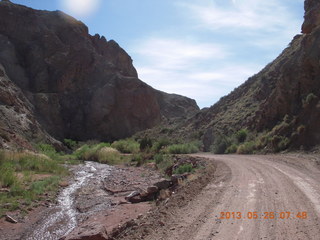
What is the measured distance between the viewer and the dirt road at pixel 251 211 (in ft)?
22.4

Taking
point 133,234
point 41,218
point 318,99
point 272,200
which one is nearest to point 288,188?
point 272,200

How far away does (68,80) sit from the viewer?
70.8 metres

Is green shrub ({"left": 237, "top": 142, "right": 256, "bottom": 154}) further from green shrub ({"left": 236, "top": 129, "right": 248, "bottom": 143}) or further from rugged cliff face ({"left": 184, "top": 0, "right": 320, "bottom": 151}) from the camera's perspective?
green shrub ({"left": 236, "top": 129, "right": 248, "bottom": 143})

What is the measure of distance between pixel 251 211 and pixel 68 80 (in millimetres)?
66588

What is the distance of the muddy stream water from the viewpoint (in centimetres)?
1111

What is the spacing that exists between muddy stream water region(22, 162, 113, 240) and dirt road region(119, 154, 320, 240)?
4218mm

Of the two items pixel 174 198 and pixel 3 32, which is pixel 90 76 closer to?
pixel 3 32

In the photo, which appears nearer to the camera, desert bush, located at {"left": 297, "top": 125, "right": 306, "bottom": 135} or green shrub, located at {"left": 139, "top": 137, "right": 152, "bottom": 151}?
desert bush, located at {"left": 297, "top": 125, "right": 306, "bottom": 135}

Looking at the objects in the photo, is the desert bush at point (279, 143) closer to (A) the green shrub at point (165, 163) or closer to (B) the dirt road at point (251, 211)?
(A) the green shrub at point (165, 163)

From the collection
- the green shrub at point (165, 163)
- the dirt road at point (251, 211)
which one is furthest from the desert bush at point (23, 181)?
the dirt road at point (251, 211)

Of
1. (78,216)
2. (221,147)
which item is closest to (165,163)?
(221,147)

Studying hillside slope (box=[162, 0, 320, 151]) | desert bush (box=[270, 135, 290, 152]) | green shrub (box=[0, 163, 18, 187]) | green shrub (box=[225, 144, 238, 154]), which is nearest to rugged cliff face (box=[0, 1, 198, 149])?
hillside slope (box=[162, 0, 320, 151])

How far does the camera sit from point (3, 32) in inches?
2611

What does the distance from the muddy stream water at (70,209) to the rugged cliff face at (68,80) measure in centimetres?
4319
